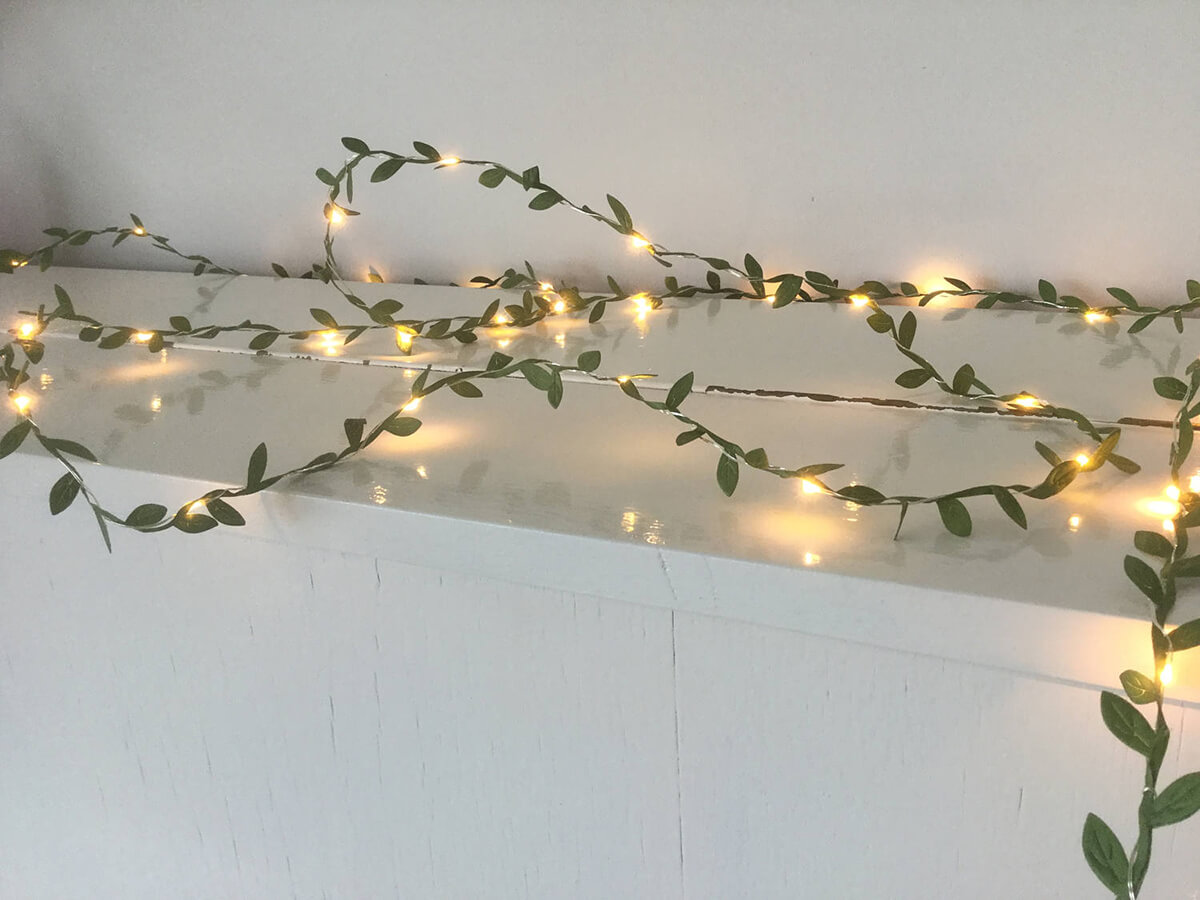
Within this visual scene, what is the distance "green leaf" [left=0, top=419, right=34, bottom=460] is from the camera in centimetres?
63

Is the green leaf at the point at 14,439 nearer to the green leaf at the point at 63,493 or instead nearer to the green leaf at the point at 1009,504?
the green leaf at the point at 63,493

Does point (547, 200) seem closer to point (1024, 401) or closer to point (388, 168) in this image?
point (388, 168)

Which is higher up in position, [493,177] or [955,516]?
[493,177]

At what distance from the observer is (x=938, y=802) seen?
0.50 metres

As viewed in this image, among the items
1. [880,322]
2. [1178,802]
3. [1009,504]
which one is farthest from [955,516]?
[880,322]

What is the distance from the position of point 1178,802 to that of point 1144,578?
3.9 inches

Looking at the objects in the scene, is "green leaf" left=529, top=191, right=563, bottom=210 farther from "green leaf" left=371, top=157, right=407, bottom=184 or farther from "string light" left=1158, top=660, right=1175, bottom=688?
"string light" left=1158, top=660, right=1175, bottom=688

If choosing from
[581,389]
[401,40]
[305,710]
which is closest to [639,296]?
[581,389]

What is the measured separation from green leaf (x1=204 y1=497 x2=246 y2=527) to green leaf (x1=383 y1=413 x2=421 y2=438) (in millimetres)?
99

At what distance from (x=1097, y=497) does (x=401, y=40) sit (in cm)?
74

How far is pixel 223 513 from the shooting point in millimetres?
566

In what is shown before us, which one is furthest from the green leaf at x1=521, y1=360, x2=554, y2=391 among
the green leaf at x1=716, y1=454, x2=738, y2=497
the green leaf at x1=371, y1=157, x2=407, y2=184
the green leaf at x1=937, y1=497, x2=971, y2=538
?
the green leaf at x1=371, y1=157, x2=407, y2=184

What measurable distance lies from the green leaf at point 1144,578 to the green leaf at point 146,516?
0.51 meters

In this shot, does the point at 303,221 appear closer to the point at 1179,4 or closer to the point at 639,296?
the point at 639,296
